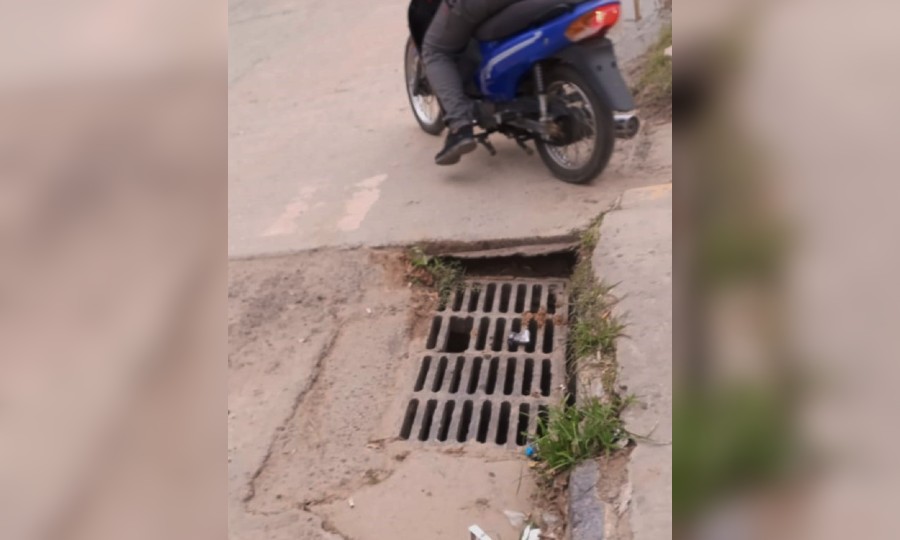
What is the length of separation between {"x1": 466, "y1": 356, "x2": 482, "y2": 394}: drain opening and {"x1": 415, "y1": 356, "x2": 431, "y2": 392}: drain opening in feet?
0.54

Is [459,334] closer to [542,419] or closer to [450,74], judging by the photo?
[542,419]

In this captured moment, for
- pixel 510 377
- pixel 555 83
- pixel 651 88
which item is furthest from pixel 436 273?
pixel 651 88

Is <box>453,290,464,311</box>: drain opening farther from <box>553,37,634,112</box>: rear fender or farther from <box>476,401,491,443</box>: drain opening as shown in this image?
<box>553,37,634,112</box>: rear fender

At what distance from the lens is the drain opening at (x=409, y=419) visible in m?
2.65

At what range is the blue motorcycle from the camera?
335 cm

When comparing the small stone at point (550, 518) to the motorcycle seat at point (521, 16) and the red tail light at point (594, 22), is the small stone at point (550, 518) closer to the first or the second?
the red tail light at point (594, 22)

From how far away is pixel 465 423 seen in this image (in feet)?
8.81

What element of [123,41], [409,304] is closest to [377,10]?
[409,304]

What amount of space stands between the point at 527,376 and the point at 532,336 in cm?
23

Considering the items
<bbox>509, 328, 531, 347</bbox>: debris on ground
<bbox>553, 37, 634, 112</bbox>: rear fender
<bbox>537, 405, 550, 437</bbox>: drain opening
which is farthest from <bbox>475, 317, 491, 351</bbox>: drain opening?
<bbox>553, 37, 634, 112</bbox>: rear fender

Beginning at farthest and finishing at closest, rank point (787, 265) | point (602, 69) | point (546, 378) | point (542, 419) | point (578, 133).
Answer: point (578, 133) → point (602, 69) → point (546, 378) → point (542, 419) → point (787, 265)

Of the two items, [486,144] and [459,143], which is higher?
[459,143]

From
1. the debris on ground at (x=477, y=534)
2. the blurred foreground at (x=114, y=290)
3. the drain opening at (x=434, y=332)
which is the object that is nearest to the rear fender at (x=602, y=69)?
the drain opening at (x=434, y=332)

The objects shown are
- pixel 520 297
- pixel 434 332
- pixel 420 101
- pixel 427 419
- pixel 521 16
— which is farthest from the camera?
→ pixel 420 101
